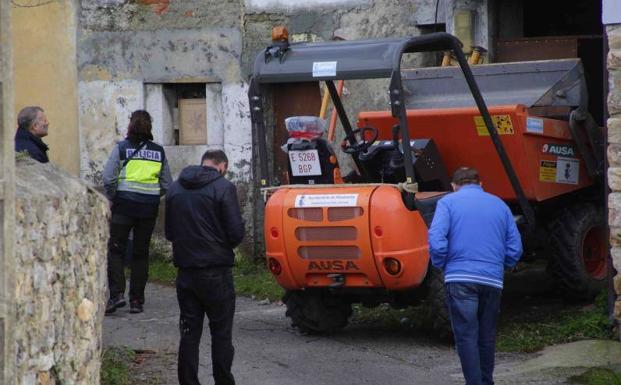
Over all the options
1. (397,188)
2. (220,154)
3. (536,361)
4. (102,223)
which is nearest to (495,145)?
(397,188)

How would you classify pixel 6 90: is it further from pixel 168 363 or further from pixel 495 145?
pixel 495 145

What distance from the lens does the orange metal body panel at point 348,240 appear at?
9055mm

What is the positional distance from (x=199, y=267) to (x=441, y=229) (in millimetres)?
1538

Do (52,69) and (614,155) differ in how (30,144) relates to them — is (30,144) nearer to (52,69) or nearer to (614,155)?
(614,155)

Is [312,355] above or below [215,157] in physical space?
below

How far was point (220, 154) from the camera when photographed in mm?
8078

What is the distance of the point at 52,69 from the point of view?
14430mm

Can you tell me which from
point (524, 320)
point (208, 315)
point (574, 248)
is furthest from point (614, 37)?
point (208, 315)

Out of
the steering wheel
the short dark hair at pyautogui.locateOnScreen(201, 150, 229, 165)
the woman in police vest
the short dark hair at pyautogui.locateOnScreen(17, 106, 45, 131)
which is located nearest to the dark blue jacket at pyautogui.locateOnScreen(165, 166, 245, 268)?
the short dark hair at pyautogui.locateOnScreen(201, 150, 229, 165)

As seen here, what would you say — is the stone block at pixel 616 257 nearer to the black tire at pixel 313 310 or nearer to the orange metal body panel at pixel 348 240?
the orange metal body panel at pixel 348 240

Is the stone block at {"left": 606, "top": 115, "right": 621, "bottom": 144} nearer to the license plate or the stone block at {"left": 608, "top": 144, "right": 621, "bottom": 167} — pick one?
the stone block at {"left": 608, "top": 144, "right": 621, "bottom": 167}

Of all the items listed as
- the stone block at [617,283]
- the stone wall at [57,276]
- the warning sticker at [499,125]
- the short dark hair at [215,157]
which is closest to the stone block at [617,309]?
the stone block at [617,283]

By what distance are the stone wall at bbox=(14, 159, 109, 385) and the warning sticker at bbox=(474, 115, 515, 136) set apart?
13.3ft

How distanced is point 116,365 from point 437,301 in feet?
8.28
